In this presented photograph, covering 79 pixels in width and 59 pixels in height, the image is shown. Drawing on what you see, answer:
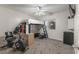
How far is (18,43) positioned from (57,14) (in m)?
1.54

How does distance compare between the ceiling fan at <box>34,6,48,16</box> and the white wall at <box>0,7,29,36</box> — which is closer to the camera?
the white wall at <box>0,7,29,36</box>

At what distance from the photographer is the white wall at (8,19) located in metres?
1.81

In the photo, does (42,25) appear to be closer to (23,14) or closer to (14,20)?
(23,14)

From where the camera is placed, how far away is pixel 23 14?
2078 mm

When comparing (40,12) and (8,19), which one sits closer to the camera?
(8,19)

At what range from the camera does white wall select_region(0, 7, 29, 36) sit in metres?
1.81

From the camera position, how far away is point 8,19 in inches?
74.4

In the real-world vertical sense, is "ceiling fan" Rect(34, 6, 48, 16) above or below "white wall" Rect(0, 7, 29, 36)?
above

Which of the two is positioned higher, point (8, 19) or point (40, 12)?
point (40, 12)

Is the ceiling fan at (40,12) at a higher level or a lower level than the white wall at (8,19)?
higher

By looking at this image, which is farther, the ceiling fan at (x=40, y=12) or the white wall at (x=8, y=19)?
the ceiling fan at (x=40, y=12)
